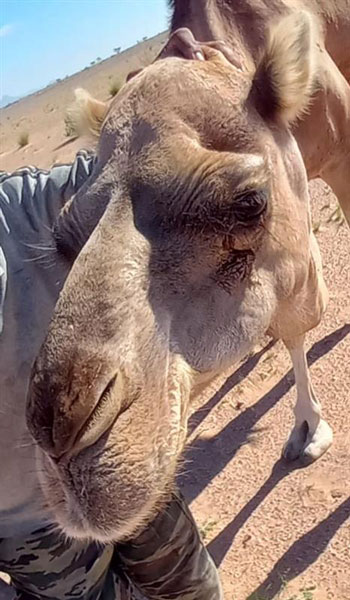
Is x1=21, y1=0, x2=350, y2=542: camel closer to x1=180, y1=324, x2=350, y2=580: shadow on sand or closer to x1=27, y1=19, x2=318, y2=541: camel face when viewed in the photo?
x1=27, y1=19, x2=318, y2=541: camel face

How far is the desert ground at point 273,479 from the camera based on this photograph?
136 inches

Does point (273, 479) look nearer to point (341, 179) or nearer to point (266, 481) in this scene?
point (266, 481)

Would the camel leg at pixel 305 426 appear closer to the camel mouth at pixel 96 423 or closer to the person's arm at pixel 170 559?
the person's arm at pixel 170 559

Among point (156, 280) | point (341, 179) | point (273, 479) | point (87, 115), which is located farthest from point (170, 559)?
point (341, 179)

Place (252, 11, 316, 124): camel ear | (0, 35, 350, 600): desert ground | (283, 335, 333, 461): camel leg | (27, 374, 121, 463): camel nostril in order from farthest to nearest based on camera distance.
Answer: (283, 335, 333, 461): camel leg, (0, 35, 350, 600): desert ground, (252, 11, 316, 124): camel ear, (27, 374, 121, 463): camel nostril

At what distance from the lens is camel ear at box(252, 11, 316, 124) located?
2.17m

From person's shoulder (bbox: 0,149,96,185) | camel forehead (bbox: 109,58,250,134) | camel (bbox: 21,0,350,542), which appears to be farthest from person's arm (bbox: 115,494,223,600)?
camel forehead (bbox: 109,58,250,134)

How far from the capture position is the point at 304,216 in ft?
7.63

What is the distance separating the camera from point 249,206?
77.4 inches

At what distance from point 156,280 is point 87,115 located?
0.78 meters

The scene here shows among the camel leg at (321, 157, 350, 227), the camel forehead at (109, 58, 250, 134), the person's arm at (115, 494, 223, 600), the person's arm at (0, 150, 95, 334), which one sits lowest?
the person's arm at (115, 494, 223, 600)

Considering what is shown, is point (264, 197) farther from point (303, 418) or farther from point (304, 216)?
point (303, 418)

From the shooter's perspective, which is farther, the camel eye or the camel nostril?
the camel eye

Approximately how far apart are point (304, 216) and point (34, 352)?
0.82 meters
